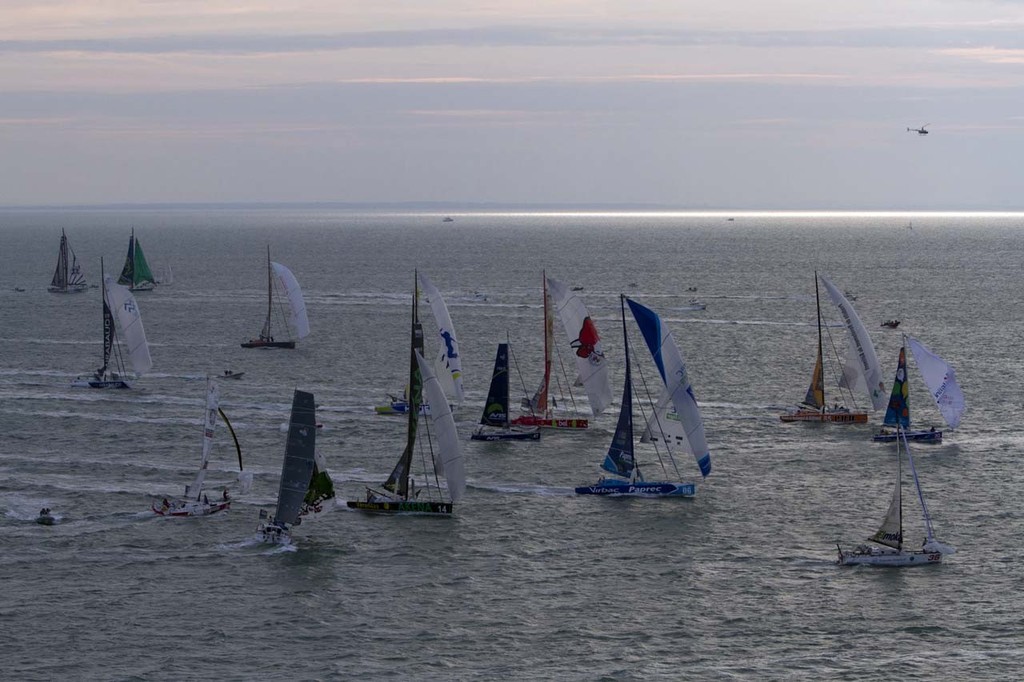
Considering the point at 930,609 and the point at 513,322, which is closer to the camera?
the point at 930,609

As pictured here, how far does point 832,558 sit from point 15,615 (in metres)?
32.7

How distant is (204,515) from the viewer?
6269cm

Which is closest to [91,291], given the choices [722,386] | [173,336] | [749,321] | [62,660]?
[173,336]

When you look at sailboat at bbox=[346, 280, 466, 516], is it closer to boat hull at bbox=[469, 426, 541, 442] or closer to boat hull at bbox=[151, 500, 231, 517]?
boat hull at bbox=[151, 500, 231, 517]

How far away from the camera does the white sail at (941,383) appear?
80.5m

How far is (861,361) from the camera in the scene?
89.3 m

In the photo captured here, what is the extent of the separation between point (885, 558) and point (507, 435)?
29.2 m

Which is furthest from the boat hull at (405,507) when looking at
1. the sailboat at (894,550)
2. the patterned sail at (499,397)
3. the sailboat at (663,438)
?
the sailboat at (894,550)

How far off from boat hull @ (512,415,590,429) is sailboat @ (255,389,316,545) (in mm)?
25948

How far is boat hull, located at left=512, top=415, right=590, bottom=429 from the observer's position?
83.9m

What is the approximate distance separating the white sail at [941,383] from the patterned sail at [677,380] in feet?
59.6

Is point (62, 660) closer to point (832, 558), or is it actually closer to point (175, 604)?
point (175, 604)

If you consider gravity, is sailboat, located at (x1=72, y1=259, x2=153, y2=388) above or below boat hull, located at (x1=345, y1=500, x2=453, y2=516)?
above

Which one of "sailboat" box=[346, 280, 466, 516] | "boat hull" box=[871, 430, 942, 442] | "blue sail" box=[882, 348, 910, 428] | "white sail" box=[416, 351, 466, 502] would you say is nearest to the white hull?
"white sail" box=[416, 351, 466, 502]
